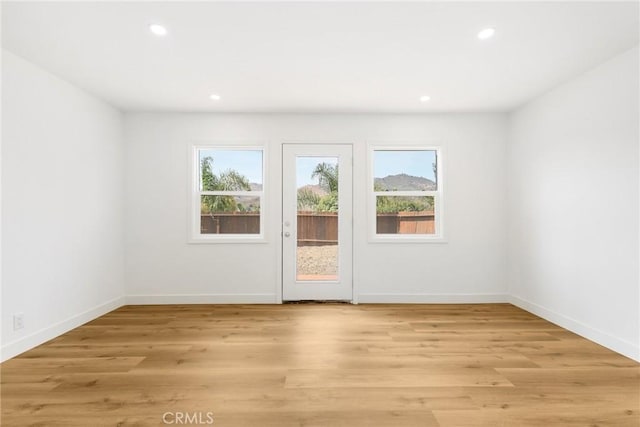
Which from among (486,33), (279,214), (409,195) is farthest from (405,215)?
(486,33)

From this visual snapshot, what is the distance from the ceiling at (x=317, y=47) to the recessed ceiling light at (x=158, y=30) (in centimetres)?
5

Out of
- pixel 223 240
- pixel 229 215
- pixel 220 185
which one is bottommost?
pixel 223 240

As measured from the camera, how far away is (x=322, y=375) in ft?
7.98

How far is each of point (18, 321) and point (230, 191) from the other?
2.51 meters

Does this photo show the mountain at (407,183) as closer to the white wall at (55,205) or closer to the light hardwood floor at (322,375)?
the light hardwood floor at (322,375)

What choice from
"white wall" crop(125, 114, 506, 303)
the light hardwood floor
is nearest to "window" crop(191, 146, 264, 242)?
"white wall" crop(125, 114, 506, 303)

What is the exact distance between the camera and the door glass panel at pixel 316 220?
457 centimetres

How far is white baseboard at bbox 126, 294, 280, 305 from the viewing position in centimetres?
442

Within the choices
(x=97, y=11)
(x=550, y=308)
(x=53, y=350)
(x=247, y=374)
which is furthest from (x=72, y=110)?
(x=550, y=308)

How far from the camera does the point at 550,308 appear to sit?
3.75 meters

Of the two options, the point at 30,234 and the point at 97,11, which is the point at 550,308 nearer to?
the point at 97,11

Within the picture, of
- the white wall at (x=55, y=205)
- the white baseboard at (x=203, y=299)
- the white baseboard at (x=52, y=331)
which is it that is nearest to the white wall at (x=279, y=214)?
the white baseboard at (x=203, y=299)

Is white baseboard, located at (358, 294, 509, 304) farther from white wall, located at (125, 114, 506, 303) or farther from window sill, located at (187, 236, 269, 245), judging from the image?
window sill, located at (187, 236, 269, 245)

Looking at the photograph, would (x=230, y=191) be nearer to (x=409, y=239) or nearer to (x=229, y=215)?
(x=229, y=215)
